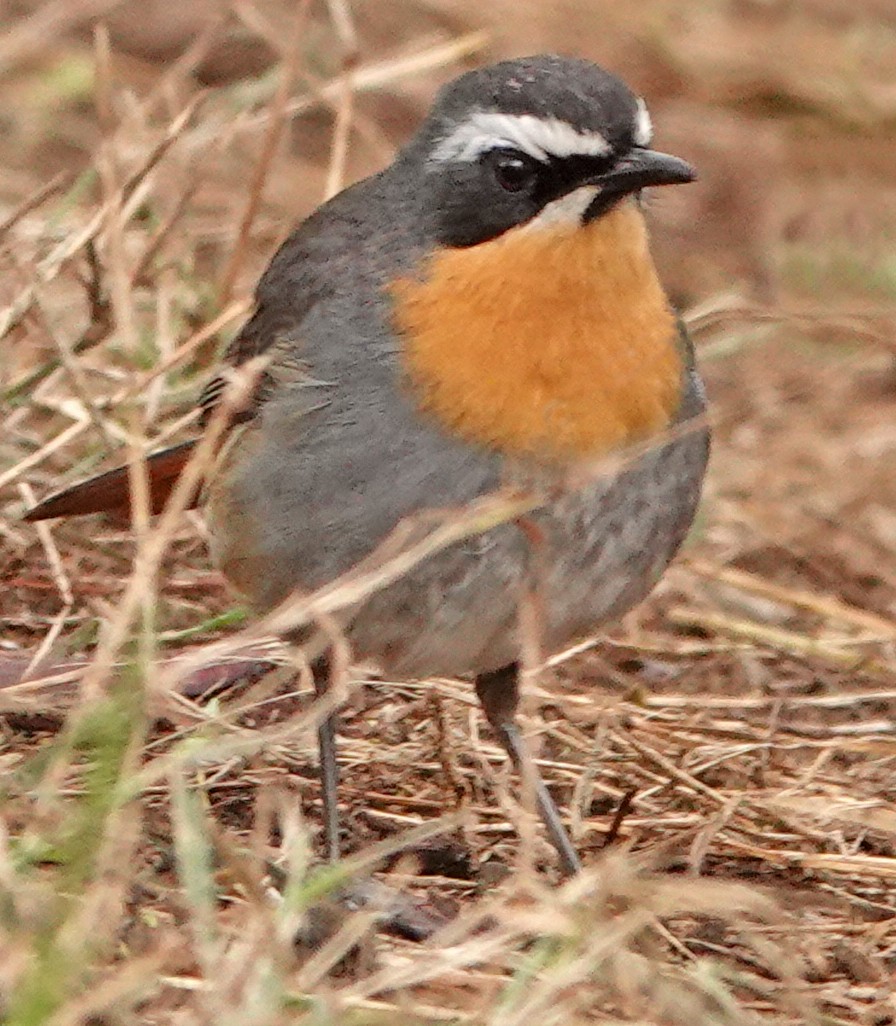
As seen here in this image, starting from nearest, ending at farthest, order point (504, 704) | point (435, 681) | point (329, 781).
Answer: point (329, 781), point (504, 704), point (435, 681)

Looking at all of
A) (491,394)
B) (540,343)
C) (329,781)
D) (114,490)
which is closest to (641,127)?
(540,343)

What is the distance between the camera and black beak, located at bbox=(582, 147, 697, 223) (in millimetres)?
3988

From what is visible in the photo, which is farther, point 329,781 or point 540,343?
point 329,781

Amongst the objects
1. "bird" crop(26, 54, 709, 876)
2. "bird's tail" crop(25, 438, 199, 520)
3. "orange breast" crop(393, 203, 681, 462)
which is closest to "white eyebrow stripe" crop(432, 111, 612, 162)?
"bird" crop(26, 54, 709, 876)

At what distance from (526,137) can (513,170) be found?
0.07m

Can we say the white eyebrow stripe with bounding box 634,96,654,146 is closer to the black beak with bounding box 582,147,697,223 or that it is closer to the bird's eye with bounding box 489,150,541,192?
the black beak with bounding box 582,147,697,223

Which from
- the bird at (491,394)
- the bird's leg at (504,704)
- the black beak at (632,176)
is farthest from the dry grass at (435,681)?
the black beak at (632,176)

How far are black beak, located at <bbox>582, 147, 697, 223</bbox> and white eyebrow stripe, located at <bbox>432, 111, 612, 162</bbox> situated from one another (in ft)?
0.14

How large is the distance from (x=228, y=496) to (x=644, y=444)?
2.90 ft

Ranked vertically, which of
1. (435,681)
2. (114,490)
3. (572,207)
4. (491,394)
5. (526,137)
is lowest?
(435,681)

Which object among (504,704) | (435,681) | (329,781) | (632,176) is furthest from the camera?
(435,681)

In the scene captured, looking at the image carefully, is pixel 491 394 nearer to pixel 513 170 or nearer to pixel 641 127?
pixel 513 170

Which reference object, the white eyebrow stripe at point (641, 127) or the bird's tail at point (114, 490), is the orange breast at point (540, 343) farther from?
the bird's tail at point (114, 490)

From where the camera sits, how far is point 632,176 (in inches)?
157
